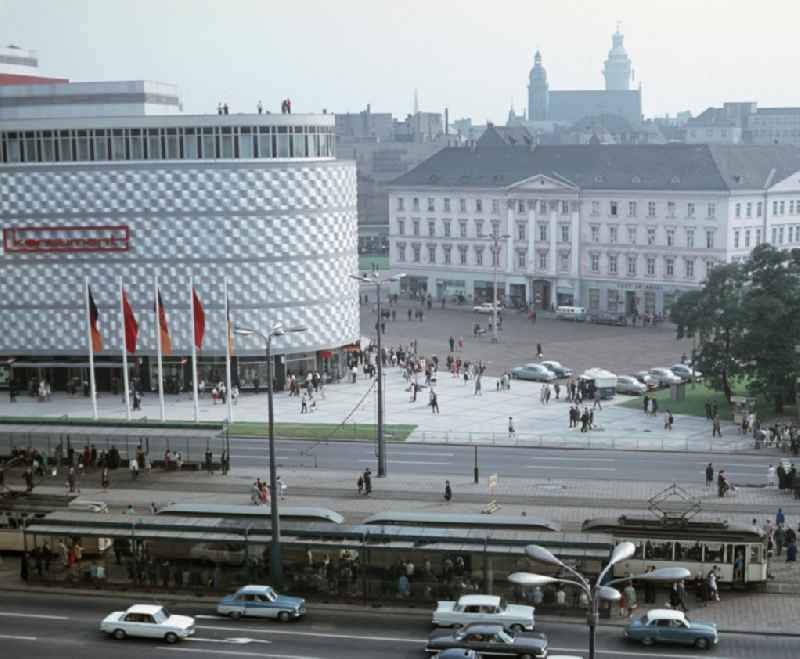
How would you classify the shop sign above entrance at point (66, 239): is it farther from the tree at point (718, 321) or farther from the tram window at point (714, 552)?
the tram window at point (714, 552)

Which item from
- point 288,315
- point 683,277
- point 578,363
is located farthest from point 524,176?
point 288,315

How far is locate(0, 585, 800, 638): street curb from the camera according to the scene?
3822 centimetres

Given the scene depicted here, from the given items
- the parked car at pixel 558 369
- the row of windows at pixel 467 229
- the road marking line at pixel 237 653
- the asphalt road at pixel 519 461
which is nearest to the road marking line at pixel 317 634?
the road marking line at pixel 237 653

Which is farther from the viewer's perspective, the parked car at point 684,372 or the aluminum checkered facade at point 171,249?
the parked car at point 684,372

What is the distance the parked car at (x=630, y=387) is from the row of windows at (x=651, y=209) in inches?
1393

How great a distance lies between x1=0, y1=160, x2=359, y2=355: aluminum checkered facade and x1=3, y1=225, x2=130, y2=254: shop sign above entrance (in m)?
0.40

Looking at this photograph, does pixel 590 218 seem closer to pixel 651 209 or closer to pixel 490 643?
pixel 651 209

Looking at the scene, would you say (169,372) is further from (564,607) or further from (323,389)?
(564,607)

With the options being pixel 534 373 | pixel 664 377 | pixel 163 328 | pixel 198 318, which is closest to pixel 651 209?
pixel 664 377

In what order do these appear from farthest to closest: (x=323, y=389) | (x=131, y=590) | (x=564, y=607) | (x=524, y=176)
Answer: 1. (x=524, y=176)
2. (x=323, y=389)
3. (x=131, y=590)
4. (x=564, y=607)

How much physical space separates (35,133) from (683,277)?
59926 mm

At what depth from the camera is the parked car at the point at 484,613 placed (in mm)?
37562

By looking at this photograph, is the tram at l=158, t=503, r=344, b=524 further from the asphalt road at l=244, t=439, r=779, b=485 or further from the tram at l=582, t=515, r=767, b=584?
the asphalt road at l=244, t=439, r=779, b=485

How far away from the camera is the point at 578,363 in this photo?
92.5m
